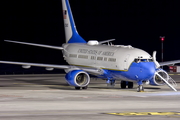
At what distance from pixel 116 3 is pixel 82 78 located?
119758 mm

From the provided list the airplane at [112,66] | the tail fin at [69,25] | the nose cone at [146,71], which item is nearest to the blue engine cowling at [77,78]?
the airplane at [112,66]

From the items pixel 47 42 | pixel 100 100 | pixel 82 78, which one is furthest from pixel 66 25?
pixel 47 42

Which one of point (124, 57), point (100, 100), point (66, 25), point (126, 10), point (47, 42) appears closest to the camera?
point (100, 100)

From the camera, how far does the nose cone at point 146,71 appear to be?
4288 centimetres

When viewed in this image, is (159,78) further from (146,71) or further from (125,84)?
(146,71)

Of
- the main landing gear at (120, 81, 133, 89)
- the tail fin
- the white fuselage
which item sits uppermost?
the tail fin

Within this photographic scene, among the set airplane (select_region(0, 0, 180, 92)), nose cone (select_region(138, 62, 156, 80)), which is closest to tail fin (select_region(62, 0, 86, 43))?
airplane (select_region(0, 0, 180, 92))

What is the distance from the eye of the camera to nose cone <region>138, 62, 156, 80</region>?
42.9 meters

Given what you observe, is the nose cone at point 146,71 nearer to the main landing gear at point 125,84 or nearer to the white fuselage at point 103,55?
the white fuselage at point 103,55

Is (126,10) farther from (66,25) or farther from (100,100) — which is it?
(100,100)

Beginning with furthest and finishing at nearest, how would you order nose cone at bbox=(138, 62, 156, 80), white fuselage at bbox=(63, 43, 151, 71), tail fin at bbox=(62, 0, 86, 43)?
1. tail fin at bbox=(62, 0, 86, 43)
2. white fuselage at bbox=(63, 43, 151, 71)
3. nose cone at bbox=(138, 62, 156, 80)

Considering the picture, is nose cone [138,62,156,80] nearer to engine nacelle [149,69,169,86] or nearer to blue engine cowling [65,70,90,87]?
engine nacelle [149,69,169,86]

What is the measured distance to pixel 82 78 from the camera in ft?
154

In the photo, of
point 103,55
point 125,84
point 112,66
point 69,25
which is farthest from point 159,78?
point 69,25
